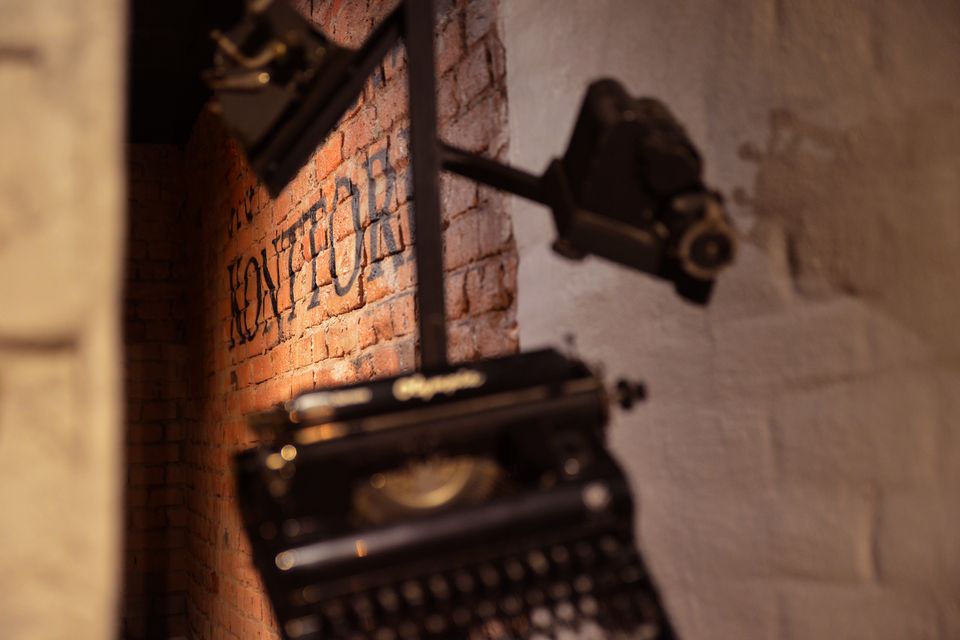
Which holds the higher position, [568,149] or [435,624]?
[568,149]

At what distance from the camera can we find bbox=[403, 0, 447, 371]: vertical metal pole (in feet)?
3.51

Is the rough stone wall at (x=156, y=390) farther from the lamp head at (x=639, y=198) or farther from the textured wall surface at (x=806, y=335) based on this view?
the lamp head at (x=639, y=198)

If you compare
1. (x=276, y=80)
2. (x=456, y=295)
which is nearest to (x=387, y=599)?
(x=276, y=80)

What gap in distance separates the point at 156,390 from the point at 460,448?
3.74m

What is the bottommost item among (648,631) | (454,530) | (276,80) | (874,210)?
(648,631)

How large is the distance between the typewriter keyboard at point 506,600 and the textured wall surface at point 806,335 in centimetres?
25

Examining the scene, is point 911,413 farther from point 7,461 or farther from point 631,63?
point 7,461

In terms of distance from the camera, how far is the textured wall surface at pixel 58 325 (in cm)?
58

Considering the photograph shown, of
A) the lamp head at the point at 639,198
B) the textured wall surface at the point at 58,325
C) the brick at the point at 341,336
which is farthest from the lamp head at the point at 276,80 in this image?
the brick at the point at 341,336

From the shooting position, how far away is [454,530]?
0.83m

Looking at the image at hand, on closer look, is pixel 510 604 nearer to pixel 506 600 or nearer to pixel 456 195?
pixel 506 600

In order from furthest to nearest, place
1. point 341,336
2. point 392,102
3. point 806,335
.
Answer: point 341,336 → point 392,102 → point 806,335

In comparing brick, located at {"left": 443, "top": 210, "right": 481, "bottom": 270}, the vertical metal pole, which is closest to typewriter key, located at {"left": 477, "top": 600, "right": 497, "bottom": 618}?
the vertical metal pole

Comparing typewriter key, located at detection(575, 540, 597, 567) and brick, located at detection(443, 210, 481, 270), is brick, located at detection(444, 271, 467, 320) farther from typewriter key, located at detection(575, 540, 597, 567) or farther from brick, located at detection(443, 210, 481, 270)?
typewriter key, located at detection(575, 540, 597, 567)
